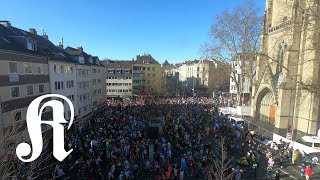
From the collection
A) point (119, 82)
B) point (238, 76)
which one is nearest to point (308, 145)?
point (238, 76)

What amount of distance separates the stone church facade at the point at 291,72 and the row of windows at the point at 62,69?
23332mm

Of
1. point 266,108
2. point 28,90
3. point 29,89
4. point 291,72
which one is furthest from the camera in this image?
point 266,108

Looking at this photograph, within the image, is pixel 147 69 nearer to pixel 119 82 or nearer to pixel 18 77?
pixel 119 82

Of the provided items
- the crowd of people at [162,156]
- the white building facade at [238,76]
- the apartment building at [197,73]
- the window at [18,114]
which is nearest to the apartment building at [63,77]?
the window at [18,114]

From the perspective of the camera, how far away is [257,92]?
1303 inches

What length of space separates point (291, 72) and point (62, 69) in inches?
1070

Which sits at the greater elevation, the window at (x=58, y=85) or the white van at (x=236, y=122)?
the window at (x=58, y=85)

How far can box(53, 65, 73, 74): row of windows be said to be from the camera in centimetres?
2817

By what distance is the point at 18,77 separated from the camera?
67.2ft

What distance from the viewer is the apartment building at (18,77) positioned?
1830 centimetres

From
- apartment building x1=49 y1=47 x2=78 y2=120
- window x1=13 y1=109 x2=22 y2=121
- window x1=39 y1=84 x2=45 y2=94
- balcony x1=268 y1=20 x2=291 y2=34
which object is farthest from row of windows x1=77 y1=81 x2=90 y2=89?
balcony x1=268 y1=20 x2=291 y2=34

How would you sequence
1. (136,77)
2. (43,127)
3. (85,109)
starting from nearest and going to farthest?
(43,127)
(85,109)
(136,77)

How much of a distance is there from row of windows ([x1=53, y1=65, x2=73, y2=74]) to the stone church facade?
76.5 feet

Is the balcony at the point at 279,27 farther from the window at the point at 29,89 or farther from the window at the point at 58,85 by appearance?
A: the window at the point at 29,89
